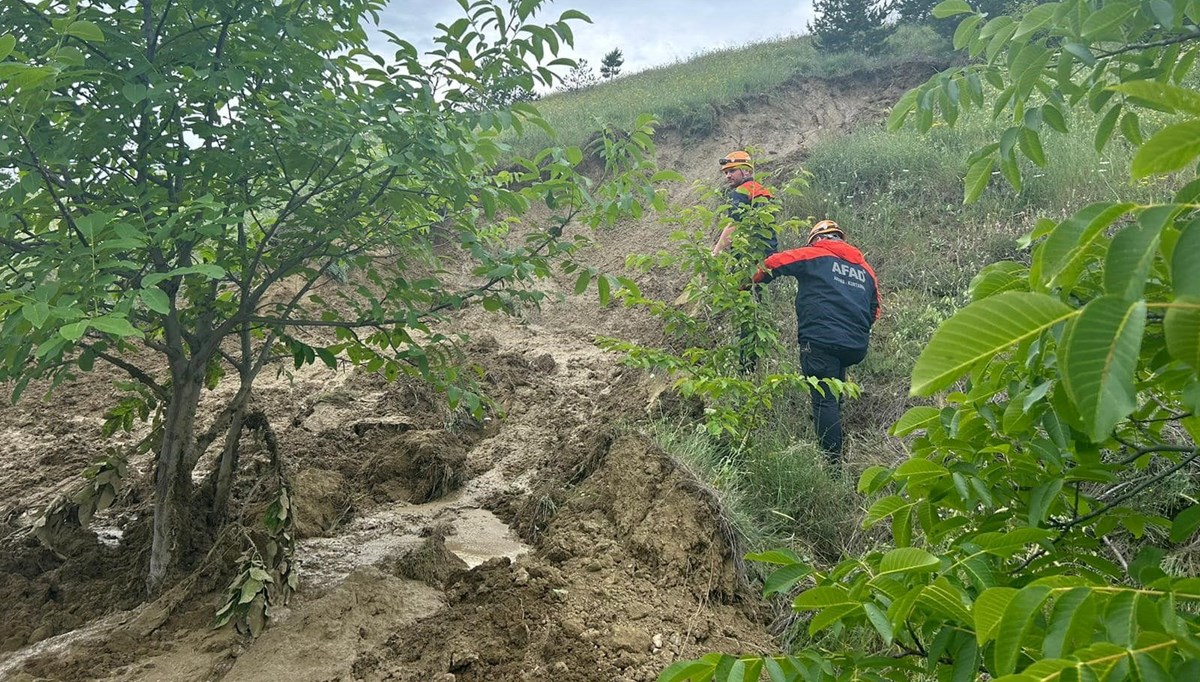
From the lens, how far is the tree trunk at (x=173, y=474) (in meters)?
3.17

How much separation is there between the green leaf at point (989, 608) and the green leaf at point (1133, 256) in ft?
1.37

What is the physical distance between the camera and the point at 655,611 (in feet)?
9.26

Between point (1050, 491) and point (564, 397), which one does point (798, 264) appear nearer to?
point (564, 397)

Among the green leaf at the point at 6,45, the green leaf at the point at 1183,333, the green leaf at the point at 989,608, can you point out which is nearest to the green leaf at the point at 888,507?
the green leaf at the point at 989,608

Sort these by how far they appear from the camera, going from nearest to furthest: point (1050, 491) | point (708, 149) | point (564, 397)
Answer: point (1050, 491) < point (564, 397) < point (708, 149)

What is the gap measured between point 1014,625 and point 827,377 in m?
4.14

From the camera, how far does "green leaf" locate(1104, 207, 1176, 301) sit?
615 millimetres

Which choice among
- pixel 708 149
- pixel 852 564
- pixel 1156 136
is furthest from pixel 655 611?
pixel 708 149

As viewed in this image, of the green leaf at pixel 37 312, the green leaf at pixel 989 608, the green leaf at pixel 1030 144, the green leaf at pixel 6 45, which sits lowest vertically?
the green leaf at pixel 989 608

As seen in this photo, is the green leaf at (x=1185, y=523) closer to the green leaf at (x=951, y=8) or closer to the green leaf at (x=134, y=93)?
the green leaf at (x=951, y=8)

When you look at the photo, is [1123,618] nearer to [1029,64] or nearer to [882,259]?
[1029,64]

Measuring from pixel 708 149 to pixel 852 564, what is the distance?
1216 centimetres

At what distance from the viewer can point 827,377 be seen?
480 cm

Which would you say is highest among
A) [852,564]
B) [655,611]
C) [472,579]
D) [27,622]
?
[852,564]
